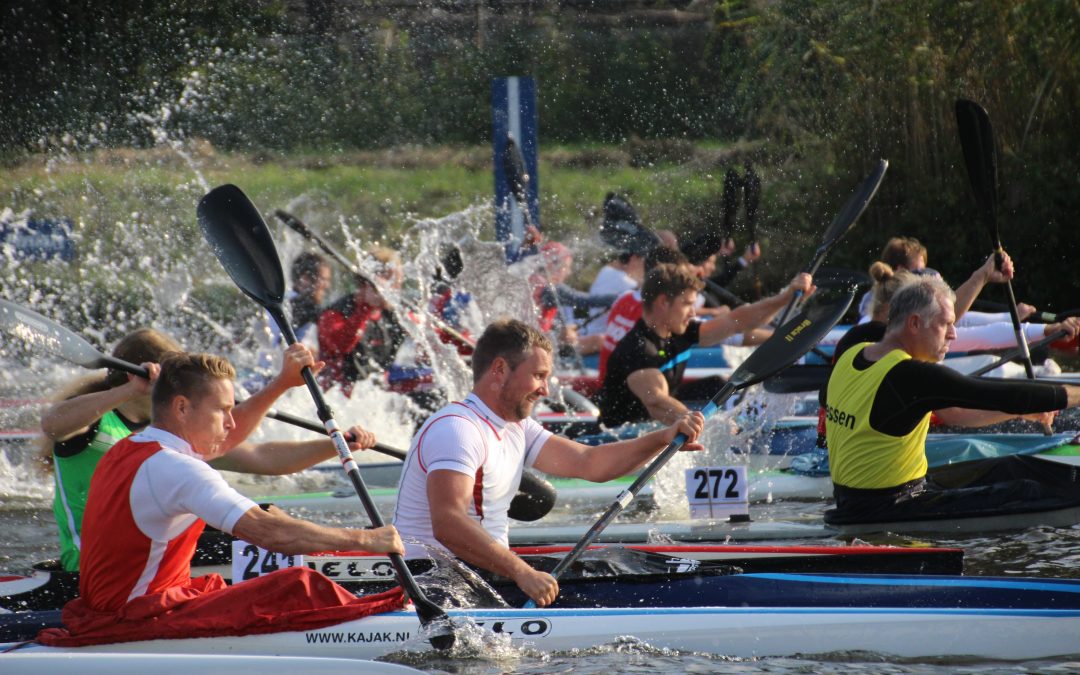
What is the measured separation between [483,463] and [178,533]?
3.20 feet

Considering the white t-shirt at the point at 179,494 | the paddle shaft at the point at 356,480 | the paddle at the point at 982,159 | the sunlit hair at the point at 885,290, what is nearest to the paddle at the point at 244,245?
the paddle shaft at the point at 356,480

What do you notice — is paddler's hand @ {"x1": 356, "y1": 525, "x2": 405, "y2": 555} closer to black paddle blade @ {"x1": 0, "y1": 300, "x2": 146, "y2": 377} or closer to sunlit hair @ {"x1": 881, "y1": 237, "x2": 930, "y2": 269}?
black paddle blade @ {"x1": 0, "y1": 300, "x2": 146, "y2": 377}

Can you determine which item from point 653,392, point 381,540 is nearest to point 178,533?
point 381,540

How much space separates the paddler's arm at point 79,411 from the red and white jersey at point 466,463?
1073 millimetres

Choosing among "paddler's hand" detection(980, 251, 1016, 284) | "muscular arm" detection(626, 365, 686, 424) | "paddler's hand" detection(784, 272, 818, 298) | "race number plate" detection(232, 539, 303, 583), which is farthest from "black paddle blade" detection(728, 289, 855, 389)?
"race number plate" detection(232, 539, 303, 583)

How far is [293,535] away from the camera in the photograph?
3508 millimetres

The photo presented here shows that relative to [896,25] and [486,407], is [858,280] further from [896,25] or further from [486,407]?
[896,25]

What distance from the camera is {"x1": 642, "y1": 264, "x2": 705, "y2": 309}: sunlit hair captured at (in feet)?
23.5

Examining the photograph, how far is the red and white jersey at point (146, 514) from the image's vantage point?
345 centimetres

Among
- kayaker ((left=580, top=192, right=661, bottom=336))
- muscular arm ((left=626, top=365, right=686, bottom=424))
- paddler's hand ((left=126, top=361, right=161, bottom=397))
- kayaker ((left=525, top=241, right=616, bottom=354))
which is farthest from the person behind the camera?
kayaker ((left=580, top=192, right=661, bottom=336))

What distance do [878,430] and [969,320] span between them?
474 cm

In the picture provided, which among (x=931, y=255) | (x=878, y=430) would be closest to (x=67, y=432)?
(x=878, y=430)

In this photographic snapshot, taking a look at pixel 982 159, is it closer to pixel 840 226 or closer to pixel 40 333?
pixel 840 226

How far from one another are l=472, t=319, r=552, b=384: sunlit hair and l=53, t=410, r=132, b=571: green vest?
1339 mm
